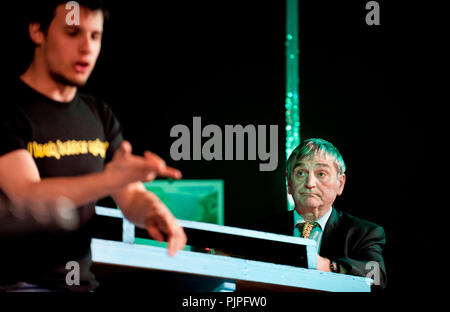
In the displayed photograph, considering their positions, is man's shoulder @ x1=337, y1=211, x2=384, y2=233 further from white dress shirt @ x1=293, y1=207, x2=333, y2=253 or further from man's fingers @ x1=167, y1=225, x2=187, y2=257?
man's fingers @ x1=167, y1=225, x2=187, y2=257

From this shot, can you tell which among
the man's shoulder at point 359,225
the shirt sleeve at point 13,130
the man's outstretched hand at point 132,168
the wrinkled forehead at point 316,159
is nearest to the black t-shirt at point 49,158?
the shirt sleeve at point 13,130

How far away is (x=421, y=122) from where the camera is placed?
3035mm

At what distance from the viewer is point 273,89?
3.47 meters

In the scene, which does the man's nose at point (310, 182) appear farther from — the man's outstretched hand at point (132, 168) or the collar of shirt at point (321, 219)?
the man's outstretched hand at point (132, 168)

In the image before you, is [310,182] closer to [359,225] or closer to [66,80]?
[359,225]

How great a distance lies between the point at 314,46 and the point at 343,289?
6.60 feet

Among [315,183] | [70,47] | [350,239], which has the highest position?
[70,47]

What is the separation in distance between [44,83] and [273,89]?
2.19m

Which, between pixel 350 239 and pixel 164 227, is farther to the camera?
pixel 350 239

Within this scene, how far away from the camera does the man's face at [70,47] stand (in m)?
1.37

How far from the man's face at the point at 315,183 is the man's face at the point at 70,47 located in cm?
139

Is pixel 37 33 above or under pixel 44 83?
above

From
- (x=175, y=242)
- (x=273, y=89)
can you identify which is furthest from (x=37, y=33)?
(x=273, y=89)
